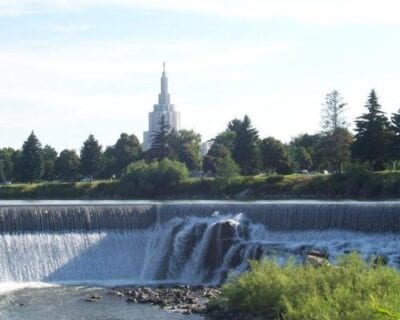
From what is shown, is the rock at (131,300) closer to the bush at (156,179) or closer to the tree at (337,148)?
the bush at (156,179)

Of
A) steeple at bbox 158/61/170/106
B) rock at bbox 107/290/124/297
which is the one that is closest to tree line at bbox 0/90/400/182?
rock at bbox 107/290/124/297

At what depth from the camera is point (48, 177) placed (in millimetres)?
83125

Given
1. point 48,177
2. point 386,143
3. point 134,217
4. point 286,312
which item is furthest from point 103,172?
point 286,312

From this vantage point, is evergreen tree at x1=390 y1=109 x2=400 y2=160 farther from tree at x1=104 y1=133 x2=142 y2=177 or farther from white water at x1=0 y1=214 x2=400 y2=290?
tree at x1=104 y1=133 x2=142 y2=177

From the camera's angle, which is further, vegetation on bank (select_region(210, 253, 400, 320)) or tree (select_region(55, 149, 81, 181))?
tree (select_region(55, 149, 81, 181))

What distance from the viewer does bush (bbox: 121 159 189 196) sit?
196 ft

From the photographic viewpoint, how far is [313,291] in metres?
20.3

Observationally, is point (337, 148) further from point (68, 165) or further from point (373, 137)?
point (68, 165)

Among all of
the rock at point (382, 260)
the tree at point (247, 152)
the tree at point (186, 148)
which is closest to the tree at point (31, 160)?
the tree at point (186, 148)

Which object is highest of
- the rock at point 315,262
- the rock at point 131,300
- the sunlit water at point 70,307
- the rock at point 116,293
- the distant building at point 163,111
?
the distant building at point 163,111

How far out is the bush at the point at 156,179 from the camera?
59.6 meters

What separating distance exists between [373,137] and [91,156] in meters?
33.3

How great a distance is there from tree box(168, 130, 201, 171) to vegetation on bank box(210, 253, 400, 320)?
59021mm

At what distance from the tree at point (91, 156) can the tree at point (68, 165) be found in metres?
2.28
